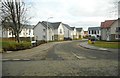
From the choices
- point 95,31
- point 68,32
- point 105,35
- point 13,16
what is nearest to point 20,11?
point 13,16

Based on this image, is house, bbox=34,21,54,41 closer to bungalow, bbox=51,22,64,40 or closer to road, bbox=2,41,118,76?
bungalow, bbox=51,22,64,40

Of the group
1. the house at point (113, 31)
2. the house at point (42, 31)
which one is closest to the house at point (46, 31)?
the house at point (42, 31)

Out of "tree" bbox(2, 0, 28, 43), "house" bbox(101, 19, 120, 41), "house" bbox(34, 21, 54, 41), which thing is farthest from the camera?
"house" bbox(34, 21, 54, 41)

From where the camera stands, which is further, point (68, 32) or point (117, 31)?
point (68, 32)

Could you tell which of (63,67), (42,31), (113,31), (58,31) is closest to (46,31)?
(42,31)

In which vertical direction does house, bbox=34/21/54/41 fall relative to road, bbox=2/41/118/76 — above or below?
above

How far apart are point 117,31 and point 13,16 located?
111ft

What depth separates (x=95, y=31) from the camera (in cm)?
11181

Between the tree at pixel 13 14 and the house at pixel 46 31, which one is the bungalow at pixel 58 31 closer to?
the house at pixel 46 31

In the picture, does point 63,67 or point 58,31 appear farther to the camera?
point 58,31

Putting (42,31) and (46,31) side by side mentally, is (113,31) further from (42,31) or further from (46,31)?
(42,31)

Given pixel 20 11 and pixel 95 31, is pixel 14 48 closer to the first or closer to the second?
pixel 20 11

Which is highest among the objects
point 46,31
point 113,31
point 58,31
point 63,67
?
point 58,31

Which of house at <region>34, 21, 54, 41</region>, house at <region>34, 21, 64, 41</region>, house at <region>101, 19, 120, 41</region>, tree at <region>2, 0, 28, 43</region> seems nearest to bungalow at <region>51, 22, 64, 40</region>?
house at <region>34, 21, 64, 41</region>
